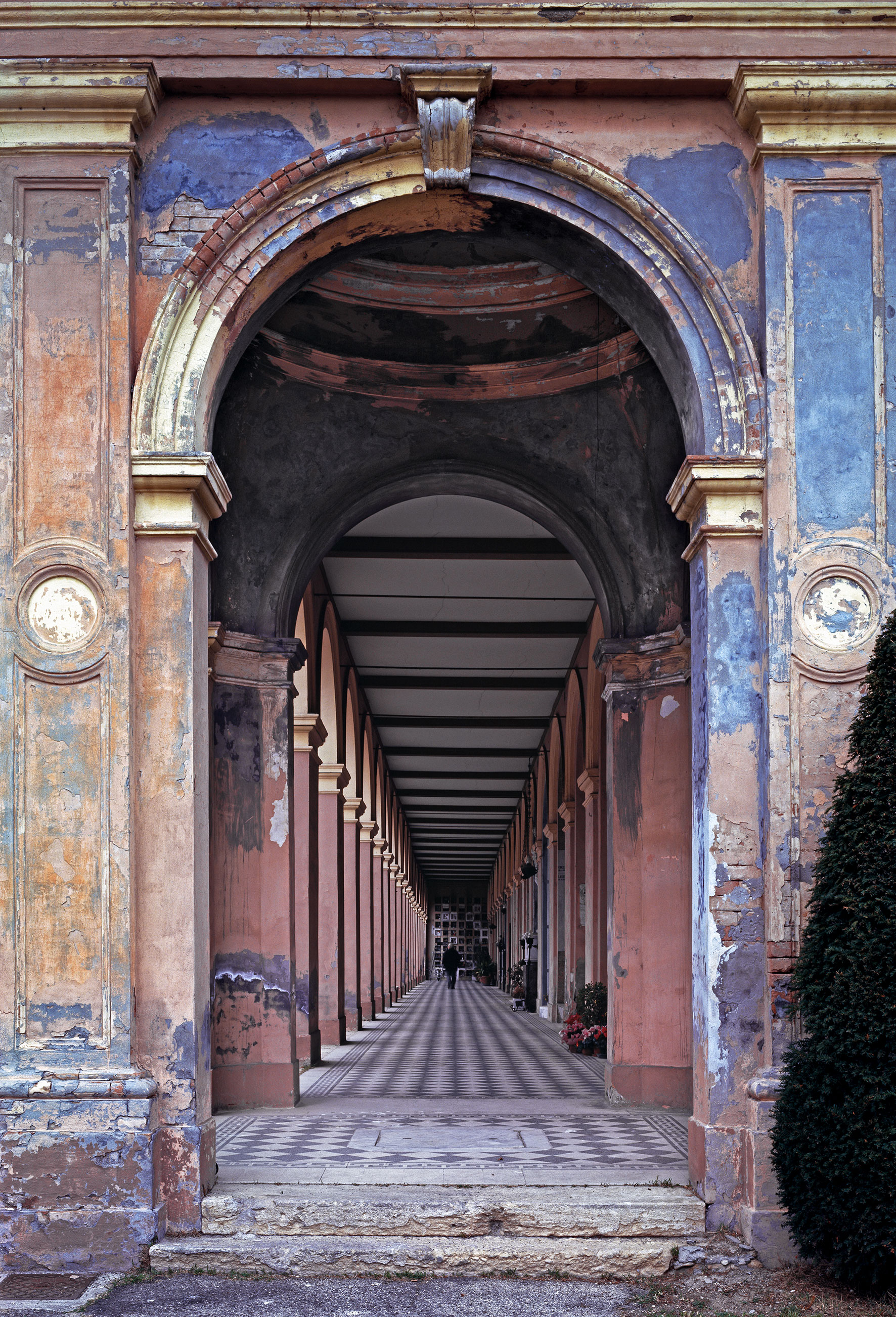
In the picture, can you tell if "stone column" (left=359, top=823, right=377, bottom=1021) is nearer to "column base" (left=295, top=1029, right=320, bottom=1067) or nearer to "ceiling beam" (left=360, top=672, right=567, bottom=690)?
"ceiling beam" (left=360, top=672, right=567, bottom=690)

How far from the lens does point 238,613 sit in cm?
1014

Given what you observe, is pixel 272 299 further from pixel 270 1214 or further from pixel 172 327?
pixel 270 1214

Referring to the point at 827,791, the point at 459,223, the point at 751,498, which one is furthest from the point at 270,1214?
the point at 459,223

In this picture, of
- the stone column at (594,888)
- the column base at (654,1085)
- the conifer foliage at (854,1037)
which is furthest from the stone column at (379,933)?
the conifer foliage at (854,1037)

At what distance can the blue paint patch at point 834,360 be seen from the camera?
254 inches

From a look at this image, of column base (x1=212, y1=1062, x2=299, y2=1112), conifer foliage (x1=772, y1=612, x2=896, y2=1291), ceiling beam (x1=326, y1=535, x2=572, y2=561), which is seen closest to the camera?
conifer foliage (x1=772, y1=612, x2=896, y2=1291)

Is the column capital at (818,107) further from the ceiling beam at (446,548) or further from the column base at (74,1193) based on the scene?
the ceiling beam at (446,548)

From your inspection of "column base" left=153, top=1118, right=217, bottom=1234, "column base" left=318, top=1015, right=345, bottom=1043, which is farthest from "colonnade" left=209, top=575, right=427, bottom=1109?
"column base" left=318, top=1015, right=345, bottom=1043

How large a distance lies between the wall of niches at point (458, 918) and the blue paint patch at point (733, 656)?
199 feet

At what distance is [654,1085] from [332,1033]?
6.63 meters

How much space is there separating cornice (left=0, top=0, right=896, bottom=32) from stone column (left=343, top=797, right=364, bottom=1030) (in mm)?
13564

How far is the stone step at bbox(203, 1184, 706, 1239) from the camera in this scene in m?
5.98

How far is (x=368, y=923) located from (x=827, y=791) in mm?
16399

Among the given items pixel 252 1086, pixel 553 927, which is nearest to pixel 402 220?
pixel 252 1086
